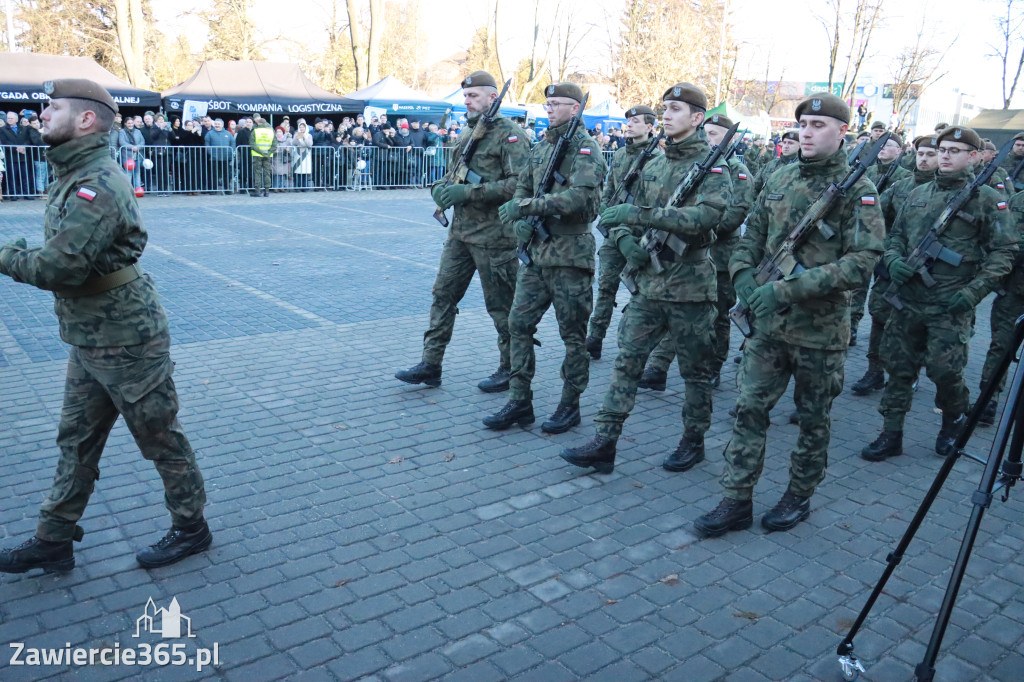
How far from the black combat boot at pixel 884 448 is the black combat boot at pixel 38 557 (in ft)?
15.7

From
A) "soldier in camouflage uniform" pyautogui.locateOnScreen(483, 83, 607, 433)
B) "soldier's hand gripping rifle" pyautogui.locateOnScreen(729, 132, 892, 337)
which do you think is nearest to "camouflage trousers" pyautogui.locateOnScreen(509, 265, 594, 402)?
"soldier in camouflage uniform" pyautogui.locateOnScreen(483, 83, 607, 433)

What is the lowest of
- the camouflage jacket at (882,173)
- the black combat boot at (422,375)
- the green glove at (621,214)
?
the black combat boot at (422,375)

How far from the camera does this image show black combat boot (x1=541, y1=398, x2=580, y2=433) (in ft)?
19.7

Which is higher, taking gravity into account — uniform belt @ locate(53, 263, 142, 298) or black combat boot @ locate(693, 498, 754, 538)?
uniform belt @ locate(53, 263, 142, 298)

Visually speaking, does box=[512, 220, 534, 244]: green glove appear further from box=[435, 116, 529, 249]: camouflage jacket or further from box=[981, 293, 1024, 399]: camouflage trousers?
box=[981, 293, 1024, 399]: camouflage trousers

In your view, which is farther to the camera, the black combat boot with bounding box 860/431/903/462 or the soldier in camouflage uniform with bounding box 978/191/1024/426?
the soldier in camouflage uniform with bounding box 978/191/1024/426

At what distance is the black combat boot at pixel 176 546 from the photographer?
160 inches

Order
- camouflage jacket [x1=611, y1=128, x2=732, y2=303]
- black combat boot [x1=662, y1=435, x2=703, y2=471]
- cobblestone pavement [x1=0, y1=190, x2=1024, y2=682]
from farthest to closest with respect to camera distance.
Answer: black combat boot [x1=662, y1=435, x2=703, y2=471]
camouflage jacket [x1=611, y1=128, x2=732, y2=303]
cobblestone pavement [x1=0, y1=190, x2=1024, y2=682]

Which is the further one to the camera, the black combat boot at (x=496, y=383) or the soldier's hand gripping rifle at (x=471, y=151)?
the black combat boot at (x=496, y=383)

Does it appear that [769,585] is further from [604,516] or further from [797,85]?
[797,85]

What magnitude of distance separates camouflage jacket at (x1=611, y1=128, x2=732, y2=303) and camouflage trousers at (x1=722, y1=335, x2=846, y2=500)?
2.06ft

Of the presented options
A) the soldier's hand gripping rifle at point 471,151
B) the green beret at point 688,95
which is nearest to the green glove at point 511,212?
the soldier's hand gripping rifle at point 471,151

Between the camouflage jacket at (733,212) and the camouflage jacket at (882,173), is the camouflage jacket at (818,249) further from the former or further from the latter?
the camouflage jacket at (882,173)

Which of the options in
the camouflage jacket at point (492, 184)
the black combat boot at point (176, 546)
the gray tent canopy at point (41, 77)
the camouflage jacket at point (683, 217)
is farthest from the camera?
the gray tent canopy at point (41, 77)
